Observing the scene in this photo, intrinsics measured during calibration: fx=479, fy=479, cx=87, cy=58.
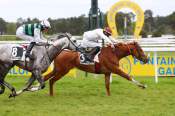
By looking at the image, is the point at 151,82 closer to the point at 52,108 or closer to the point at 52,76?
the point at 52,76

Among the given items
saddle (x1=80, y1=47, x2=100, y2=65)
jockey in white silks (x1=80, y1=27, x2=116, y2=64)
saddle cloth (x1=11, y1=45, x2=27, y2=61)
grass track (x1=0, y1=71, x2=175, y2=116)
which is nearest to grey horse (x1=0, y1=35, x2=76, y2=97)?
saddle cloth (x1=11, y1=45, x2=27, y2=61)

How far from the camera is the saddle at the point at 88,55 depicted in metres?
12.3

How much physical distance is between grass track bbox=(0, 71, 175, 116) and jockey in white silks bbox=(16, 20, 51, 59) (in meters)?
1.32

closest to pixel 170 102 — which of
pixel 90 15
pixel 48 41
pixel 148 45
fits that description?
pixel 48 41

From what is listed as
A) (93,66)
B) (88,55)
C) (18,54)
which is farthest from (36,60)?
(93,66)

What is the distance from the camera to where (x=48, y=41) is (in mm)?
11812

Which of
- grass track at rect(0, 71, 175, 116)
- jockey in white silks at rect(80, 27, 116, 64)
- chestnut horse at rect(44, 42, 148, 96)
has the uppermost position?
jockey in white silks at rect(80, 27, 116, 64)

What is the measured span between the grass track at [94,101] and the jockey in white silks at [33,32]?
1318 mm

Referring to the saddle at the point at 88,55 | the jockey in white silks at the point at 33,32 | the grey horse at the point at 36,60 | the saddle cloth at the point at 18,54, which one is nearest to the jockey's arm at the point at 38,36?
the jockey in white silks at the point at 33,32

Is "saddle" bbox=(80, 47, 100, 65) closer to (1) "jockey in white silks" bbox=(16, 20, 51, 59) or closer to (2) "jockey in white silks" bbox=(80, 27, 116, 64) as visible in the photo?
(2) "jockey in white silks" bbox=(80, 27, 116, 64)

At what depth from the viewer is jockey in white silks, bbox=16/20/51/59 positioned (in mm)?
11532

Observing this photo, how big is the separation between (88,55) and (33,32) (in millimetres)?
1561

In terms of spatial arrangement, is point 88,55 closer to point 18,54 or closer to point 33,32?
point 33,32

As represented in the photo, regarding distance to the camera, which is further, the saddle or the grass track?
the saddle
